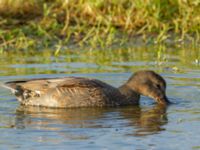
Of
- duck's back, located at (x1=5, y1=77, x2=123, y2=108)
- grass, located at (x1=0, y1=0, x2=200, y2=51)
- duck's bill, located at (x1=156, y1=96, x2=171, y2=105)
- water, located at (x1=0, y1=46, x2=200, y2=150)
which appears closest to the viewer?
water, located at (x1=0, y1=46, x2=200, y2=150)

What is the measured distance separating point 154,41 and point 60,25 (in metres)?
1.73

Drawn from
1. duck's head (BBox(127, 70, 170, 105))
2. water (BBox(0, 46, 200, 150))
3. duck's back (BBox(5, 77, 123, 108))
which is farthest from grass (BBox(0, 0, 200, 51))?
Answer: duck's back (BBox(5, 77, 123, 108))

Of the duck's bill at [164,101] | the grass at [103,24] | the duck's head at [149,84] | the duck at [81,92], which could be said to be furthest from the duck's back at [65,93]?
the grass at [103,24]

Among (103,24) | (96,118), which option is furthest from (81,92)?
(103,24)

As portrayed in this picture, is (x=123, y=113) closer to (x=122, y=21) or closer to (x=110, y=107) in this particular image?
(x=110, y=107)

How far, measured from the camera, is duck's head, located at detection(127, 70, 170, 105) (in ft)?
35.6

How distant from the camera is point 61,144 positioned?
8.34 meters

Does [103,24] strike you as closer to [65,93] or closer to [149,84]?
[149,84]

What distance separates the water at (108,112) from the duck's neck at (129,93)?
7.6 inches

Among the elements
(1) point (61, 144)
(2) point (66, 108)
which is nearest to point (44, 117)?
(2) point (66, 108)

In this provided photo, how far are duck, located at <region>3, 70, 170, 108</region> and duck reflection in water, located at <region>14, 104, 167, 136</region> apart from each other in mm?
131

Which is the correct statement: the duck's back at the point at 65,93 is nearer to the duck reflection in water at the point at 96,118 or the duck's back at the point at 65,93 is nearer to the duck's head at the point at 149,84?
the duck reflection in water at the point at 96,118

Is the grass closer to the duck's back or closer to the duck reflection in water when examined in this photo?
the duck's back

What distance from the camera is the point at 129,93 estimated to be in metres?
10.8
